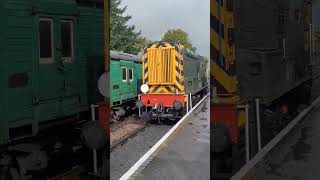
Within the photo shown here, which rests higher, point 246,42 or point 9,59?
point 246,42

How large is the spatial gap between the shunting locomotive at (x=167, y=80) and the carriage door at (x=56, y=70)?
1.82ft

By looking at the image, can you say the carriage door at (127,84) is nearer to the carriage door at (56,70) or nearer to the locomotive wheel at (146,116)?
the locomotive wheel at (146,116)

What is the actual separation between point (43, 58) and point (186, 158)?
1.16 metres

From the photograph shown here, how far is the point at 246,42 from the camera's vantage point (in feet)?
11.6

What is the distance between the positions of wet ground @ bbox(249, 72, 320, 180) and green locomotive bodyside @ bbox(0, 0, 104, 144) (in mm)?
3459

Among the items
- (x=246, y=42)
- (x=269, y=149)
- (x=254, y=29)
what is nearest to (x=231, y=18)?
(x=246, y=42)

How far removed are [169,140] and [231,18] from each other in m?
0.98

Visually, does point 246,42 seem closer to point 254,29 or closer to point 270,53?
point 254,29

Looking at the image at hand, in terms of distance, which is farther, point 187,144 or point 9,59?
point 187,144

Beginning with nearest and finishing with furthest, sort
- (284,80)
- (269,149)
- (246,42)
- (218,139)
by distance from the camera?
(218,139), (246,42), (284,80), (269,149)

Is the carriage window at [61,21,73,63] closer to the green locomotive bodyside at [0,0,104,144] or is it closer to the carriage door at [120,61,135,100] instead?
the green locomotive bodyside at [0,0,104,144]

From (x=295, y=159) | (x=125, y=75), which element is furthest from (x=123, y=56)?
(x=295, y=159)

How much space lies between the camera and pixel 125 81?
11.9ft

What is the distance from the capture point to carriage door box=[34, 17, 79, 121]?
2215 millimetres
